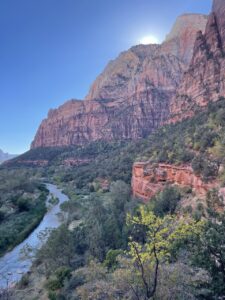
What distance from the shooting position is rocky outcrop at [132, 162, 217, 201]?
19.5 m

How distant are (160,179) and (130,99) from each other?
82526 mm

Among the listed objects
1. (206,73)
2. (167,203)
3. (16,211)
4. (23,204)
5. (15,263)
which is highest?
(206,73)

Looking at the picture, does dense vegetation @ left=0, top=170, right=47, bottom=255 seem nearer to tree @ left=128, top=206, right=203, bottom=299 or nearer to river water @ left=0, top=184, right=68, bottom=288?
river water @ left=0, top=184, right=68, bottom=288

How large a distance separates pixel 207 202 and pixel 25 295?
14.3 meters

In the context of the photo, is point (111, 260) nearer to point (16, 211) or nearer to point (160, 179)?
point (160, 179)

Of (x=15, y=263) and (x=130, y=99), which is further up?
(x=130, y=99)

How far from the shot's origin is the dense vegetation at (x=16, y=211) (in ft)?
84.0

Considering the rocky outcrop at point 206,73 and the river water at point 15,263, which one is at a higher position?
the rocky outcrop at point 206,73

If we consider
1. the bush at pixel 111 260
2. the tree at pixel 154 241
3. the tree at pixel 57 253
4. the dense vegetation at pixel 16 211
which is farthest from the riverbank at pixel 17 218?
the tree at pixel 154 241

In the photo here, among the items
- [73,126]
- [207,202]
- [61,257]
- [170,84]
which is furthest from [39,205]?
[73,126]

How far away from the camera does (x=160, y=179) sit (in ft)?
82.4

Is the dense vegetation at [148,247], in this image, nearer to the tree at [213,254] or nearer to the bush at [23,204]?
the tree at [213,254]

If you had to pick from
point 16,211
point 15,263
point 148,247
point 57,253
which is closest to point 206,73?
point 57,253

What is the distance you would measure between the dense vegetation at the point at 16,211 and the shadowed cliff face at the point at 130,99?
169 feet
